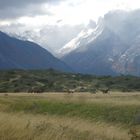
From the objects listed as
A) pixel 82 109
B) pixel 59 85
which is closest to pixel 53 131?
pixel 82 109

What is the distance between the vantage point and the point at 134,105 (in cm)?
4028

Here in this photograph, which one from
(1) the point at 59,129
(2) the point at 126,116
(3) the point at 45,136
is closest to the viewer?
(3) the point at 45,136

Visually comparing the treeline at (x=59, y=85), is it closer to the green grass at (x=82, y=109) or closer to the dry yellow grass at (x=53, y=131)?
the green grass at (x=82, y=109)

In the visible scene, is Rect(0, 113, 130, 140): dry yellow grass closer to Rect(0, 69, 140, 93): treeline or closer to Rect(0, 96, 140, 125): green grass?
Rect(0, 96, 140, 125): green grass

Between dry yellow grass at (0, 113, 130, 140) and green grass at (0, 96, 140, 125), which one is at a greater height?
green grass at (0, 96, 140, 125)

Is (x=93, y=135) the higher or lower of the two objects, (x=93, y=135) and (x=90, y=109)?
the lower

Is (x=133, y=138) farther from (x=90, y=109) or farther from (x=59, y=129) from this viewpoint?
(x=90, y=109)

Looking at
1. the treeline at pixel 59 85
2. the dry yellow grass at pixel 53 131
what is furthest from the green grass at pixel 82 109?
the treeline at pixel 59 85

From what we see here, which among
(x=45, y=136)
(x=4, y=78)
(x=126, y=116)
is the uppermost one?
(x=4, y=78)

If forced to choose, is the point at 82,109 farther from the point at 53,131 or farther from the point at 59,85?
the point at 59,85

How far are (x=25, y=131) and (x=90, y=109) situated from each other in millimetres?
26200

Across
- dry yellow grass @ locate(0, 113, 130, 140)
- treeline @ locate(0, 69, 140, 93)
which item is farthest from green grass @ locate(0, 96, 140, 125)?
treeline @ locate(0, 69, 140, 93)

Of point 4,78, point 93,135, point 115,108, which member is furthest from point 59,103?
point 4,78

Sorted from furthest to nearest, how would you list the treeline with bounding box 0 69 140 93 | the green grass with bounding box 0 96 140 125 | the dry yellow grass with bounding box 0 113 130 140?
the treeline with bounding box 0 69 140 93, the green grass with bounding box 0 96 140 125, the dry yellow grass with bounding box 0 113 130 140
